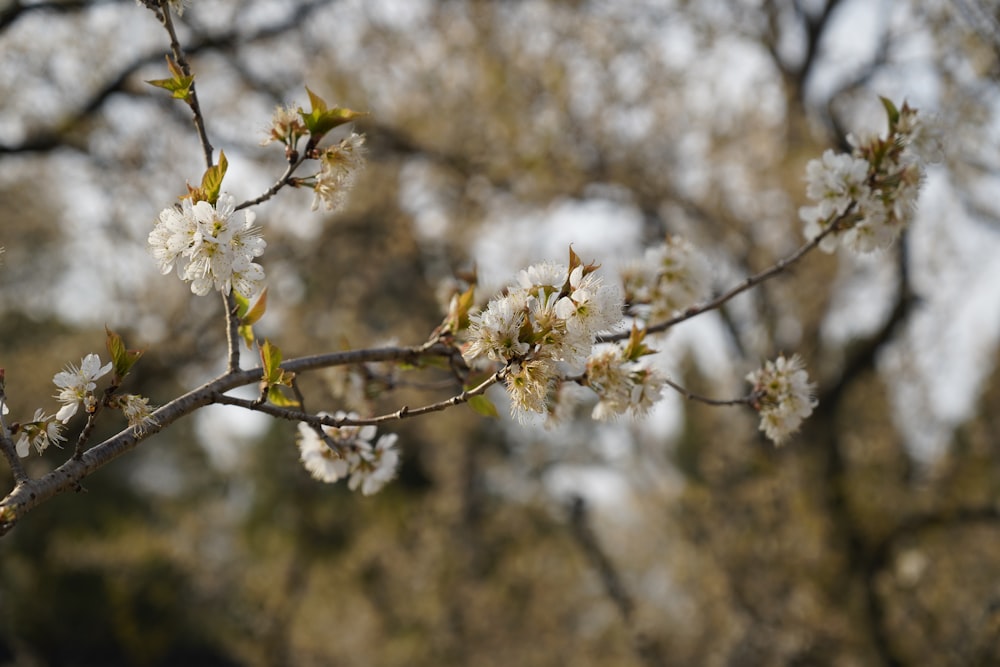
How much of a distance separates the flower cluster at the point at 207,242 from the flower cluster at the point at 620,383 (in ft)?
2.04

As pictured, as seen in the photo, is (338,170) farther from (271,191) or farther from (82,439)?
(82,439)

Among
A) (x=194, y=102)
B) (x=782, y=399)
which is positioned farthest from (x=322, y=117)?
(x=782, y=399)

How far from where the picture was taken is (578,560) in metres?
10.3

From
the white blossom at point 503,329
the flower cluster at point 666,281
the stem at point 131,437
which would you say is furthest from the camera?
the flower cluster at point 666,281

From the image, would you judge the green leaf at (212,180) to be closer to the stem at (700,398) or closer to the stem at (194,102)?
the stem at (194,102)

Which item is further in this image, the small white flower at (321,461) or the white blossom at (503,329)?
the small white flower at (321,461)

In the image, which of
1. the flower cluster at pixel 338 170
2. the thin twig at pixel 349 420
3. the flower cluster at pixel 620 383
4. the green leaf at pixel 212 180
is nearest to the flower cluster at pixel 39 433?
the thin twig at pixel 349 420

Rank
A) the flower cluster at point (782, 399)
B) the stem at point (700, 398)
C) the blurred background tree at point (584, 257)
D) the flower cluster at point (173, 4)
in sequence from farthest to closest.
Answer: the blurred background tree at point (584, 257)
the flower cluster at point (782, 399)
the stem at point (700, 398)
the flower cluster at point (173, 4)

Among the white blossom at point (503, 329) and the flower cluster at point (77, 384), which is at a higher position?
the flower cluster at point (77, 384)

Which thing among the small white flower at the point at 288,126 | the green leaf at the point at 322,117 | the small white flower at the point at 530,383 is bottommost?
the small white flower at the point at 530,383

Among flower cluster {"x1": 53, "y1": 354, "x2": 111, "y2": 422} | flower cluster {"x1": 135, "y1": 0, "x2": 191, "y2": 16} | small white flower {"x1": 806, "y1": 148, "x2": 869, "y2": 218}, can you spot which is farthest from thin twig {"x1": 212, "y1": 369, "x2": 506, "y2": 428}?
small white flower {"x1": 806, "y1": 148, "x2": 869, "y2": 218}

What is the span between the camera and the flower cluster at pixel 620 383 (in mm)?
1554

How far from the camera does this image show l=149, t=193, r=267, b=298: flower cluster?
1312 millimetres

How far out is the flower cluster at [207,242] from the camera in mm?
1312
